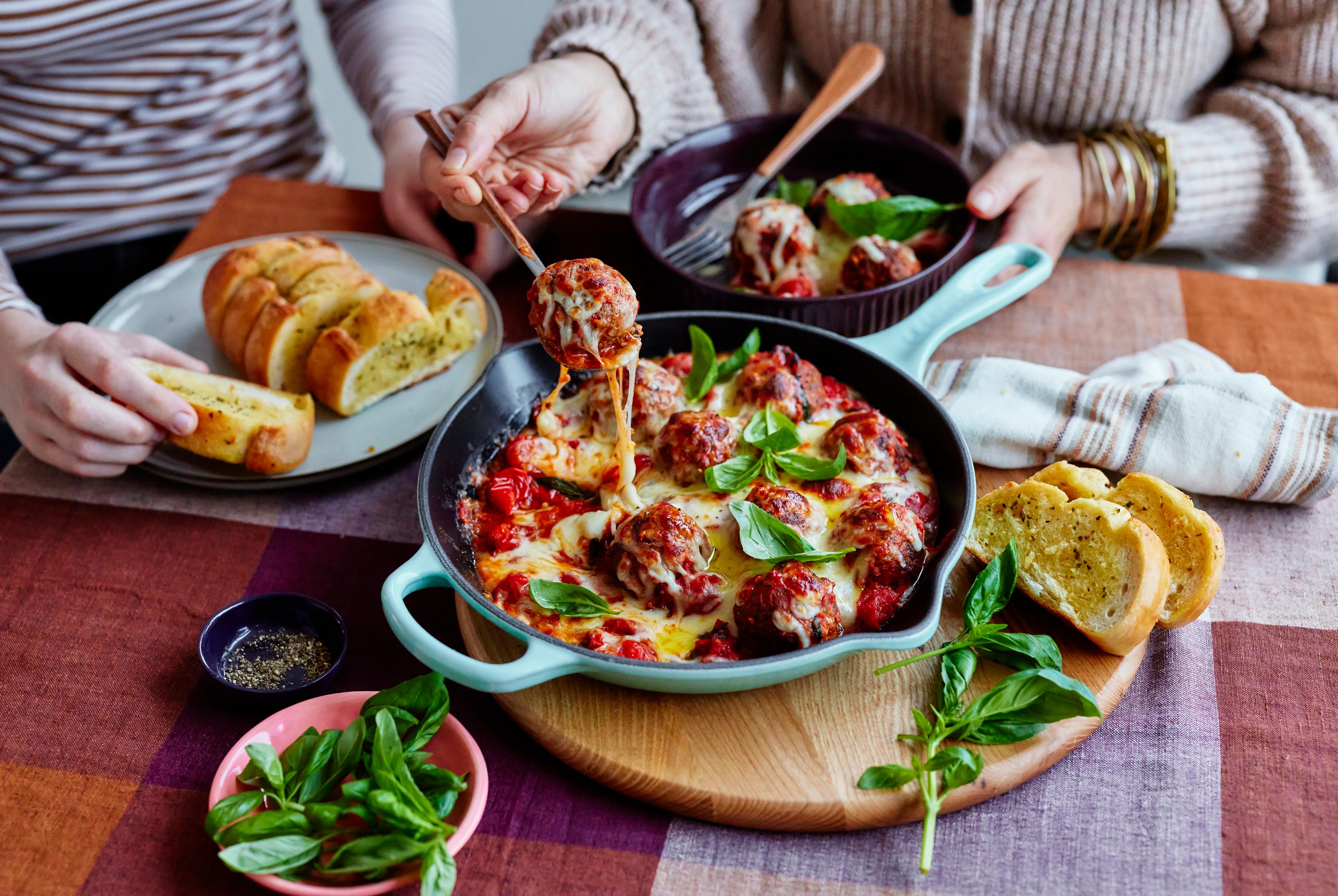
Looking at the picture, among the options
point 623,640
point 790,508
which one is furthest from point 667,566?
point 790,508

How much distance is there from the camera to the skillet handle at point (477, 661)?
1662 millimetres

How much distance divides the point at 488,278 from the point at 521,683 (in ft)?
5.59

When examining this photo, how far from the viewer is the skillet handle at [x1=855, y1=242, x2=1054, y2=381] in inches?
95.4

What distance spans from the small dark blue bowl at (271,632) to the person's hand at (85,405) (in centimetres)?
53

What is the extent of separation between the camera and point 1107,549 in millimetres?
1897

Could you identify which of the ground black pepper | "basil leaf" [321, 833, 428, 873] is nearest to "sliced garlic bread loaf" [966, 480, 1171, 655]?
"basil leaf" [321, 833, 428, 873]

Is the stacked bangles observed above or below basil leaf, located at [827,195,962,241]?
below

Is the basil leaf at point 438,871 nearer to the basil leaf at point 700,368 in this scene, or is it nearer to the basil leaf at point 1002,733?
the basil leaf at point 1002,733

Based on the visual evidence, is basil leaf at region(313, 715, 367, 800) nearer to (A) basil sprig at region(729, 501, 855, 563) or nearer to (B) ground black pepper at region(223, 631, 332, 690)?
(B) ground black pepper at region(223, 631, 332, 690)

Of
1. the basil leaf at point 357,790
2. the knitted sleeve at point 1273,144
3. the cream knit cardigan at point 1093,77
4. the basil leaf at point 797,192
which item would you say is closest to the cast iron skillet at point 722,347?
the basil leaf at point 357,790

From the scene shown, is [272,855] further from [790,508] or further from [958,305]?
[958,305]

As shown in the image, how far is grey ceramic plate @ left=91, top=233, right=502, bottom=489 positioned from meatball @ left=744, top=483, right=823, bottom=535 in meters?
0.84

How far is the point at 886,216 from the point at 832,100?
0.57 meters

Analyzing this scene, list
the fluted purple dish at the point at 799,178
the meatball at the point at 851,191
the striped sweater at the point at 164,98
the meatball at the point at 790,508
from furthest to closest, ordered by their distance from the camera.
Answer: the striped sweater at the point at 164,98
the meatball at the point at 851,191
the fluted purple dish at the point at 799,178
the meatball at the point at 790,508
